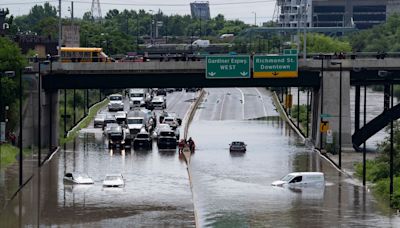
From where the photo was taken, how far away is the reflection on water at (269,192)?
2098 inches

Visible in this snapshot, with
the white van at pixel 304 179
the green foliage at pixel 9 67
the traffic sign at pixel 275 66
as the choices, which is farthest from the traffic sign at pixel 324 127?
the green foliage at pixel 9 67

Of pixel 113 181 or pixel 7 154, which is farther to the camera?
pixel 7 154

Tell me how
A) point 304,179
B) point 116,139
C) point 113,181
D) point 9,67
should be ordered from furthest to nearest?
point 116,139 → point 9,67 → point 304,179 → point 113,181

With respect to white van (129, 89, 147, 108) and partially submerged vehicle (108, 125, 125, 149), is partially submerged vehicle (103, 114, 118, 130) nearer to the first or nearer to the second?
partially submerged vehicle (108, 125, 125, 149)

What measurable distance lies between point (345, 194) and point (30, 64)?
30517 mm

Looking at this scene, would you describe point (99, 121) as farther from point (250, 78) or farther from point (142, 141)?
point (250, 78)

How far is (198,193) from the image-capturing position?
6272cm

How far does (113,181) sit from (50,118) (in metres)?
21.2

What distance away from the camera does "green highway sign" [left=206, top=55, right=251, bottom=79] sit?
85562 mm

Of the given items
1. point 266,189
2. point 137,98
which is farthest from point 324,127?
point 137,98

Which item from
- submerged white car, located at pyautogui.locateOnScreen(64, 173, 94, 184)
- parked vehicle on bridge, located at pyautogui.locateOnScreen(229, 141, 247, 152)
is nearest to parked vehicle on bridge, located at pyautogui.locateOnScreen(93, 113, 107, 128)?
parked vehicle on bridge, located at pyautogui.locateOnScreen(229, 141, 247, 152)

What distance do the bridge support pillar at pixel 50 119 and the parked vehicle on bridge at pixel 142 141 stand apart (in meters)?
5.53

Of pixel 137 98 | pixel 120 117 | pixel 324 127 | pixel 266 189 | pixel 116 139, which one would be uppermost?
pixel 324 127

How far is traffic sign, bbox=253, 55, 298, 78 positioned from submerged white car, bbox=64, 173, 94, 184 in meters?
21.6
